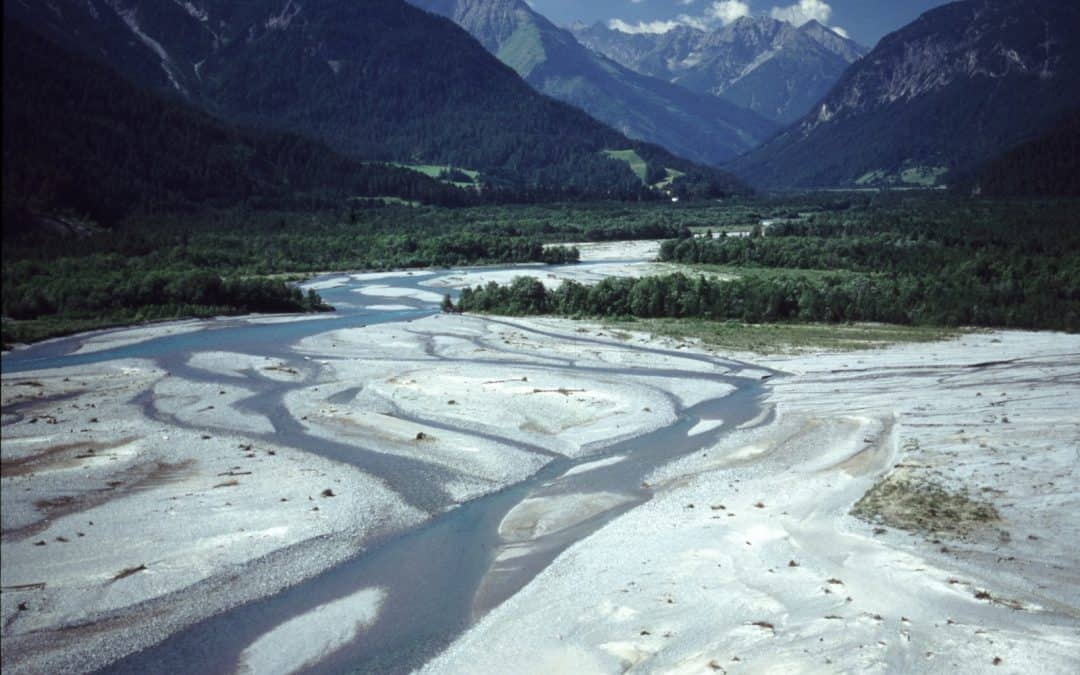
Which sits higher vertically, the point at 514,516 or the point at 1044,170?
the point at 1044,170

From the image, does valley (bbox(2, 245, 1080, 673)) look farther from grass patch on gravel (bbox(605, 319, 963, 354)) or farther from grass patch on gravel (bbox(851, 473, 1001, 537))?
grass patch on gravel (bbox(605, 319, 963, 354))

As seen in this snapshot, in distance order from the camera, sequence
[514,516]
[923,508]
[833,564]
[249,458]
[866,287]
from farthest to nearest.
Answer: [866,287], [249,458], [514,516], [923,508], [833,564]

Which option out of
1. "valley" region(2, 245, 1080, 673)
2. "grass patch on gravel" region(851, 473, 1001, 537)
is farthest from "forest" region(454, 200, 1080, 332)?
"grass patch on gravel" region(851, 473, 1001, 537)

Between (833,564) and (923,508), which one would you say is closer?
A: (833,564)

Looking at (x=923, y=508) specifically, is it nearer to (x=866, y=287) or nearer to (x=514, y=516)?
(x=514, y=516)

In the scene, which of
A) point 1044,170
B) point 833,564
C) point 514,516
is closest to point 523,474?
point 514,516

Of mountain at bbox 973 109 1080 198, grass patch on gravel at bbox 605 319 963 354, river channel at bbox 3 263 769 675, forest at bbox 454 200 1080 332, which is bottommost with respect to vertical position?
river channel at bbox 3 263 769 675
